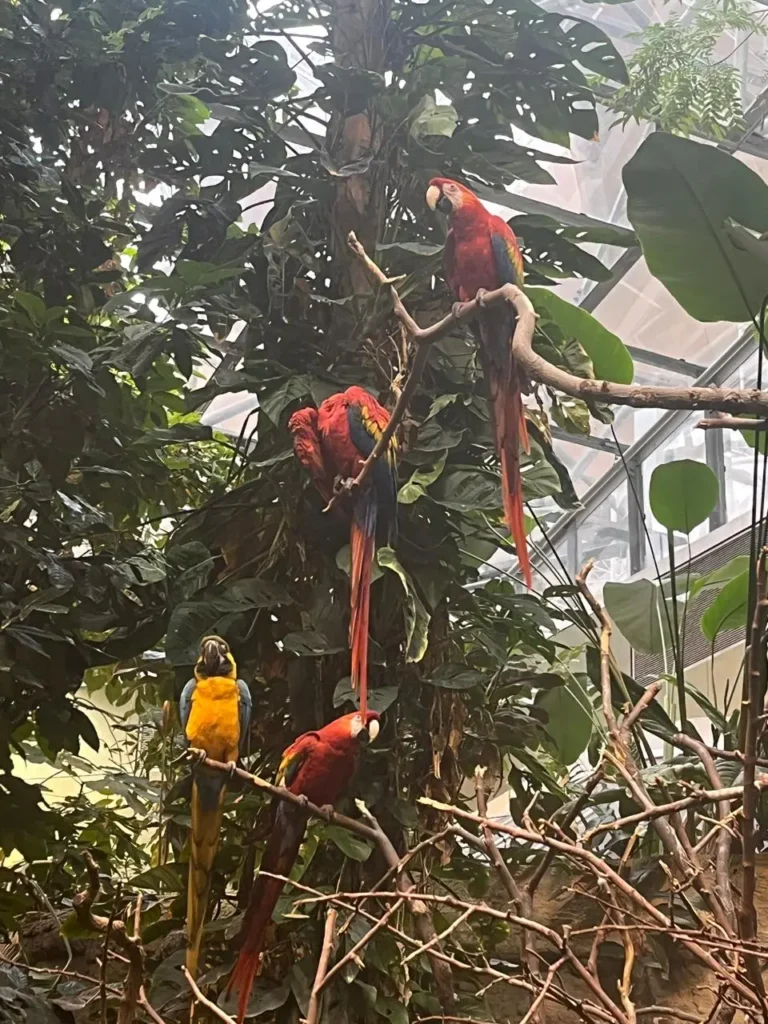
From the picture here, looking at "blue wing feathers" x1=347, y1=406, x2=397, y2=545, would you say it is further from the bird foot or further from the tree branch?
the tree branch

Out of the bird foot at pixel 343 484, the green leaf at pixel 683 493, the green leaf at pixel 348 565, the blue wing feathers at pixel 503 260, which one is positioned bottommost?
the green leaf at pixel 348 565

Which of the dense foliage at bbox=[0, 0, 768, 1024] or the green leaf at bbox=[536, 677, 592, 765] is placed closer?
the dense foliage at bbox=[0, 0, 768, 1024]

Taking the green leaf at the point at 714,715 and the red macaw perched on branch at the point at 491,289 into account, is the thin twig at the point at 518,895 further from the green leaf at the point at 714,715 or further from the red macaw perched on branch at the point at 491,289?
the green leaf at the point at 714,715

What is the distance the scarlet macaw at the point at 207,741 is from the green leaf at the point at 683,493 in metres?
0.82

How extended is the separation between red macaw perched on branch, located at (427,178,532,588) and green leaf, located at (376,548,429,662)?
13cm

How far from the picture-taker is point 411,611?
3.52ft

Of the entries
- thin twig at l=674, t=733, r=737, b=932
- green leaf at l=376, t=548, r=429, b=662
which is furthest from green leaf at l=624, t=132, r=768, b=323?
Answer: thin twig at l=674, t=733, r=737, b=932

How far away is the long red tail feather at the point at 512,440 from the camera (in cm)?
104

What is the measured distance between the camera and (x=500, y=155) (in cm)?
139

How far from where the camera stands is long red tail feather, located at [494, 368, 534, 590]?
104cm

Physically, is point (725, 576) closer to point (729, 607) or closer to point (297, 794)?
point (729, 607)

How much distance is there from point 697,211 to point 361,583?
65cm

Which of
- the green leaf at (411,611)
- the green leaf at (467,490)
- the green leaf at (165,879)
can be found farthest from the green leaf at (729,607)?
the green leaf at (165,879)

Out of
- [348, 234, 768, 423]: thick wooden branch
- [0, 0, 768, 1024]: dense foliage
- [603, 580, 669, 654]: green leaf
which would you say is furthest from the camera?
[603, 580, 669, 654]: green leaf
